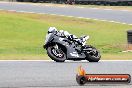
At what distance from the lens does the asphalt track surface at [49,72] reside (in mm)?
9810

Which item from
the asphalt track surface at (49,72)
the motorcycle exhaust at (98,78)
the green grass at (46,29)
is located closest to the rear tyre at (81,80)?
the motorcycle exhaust at (98,78)

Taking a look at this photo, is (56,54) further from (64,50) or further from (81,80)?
(81,80)

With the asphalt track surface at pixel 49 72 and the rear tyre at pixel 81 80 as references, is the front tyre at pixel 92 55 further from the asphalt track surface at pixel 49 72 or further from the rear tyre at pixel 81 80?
the rear tyre at pixel 81 80

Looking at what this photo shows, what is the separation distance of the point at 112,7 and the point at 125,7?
115 cm

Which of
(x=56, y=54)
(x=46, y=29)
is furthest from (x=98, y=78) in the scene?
(x=46, y=29)

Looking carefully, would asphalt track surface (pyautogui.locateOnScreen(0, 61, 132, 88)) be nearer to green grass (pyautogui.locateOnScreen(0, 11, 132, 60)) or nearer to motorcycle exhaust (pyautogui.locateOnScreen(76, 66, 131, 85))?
motorcycle exhaust (pyautogui.locateOnScreen(76, 66, 131, 85))

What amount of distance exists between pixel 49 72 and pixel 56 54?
1983 mm

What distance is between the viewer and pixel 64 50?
13.6 metres

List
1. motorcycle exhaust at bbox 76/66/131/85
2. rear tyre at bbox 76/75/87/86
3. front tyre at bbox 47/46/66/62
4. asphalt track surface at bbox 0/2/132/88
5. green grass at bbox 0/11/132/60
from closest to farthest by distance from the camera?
motorcycle exhaust at bbox 76/66/131/85, rear tyre at bbox 76/75/87/86, asphalt track surface at bbox 0/2/132/88, front tyre at bbox 47/46/66/62, green grass at bbox 0/11/132/60

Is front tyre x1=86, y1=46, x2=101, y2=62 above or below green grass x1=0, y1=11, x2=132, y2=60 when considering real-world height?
above

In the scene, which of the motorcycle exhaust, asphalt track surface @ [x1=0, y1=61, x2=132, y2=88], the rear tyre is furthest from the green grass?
the motorcycle exhaust

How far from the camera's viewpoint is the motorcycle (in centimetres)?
1352

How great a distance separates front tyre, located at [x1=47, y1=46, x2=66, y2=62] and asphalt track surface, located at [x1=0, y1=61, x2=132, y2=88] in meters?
0.16

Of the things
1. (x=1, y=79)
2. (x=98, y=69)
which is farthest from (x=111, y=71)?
(x=1, y=79)
